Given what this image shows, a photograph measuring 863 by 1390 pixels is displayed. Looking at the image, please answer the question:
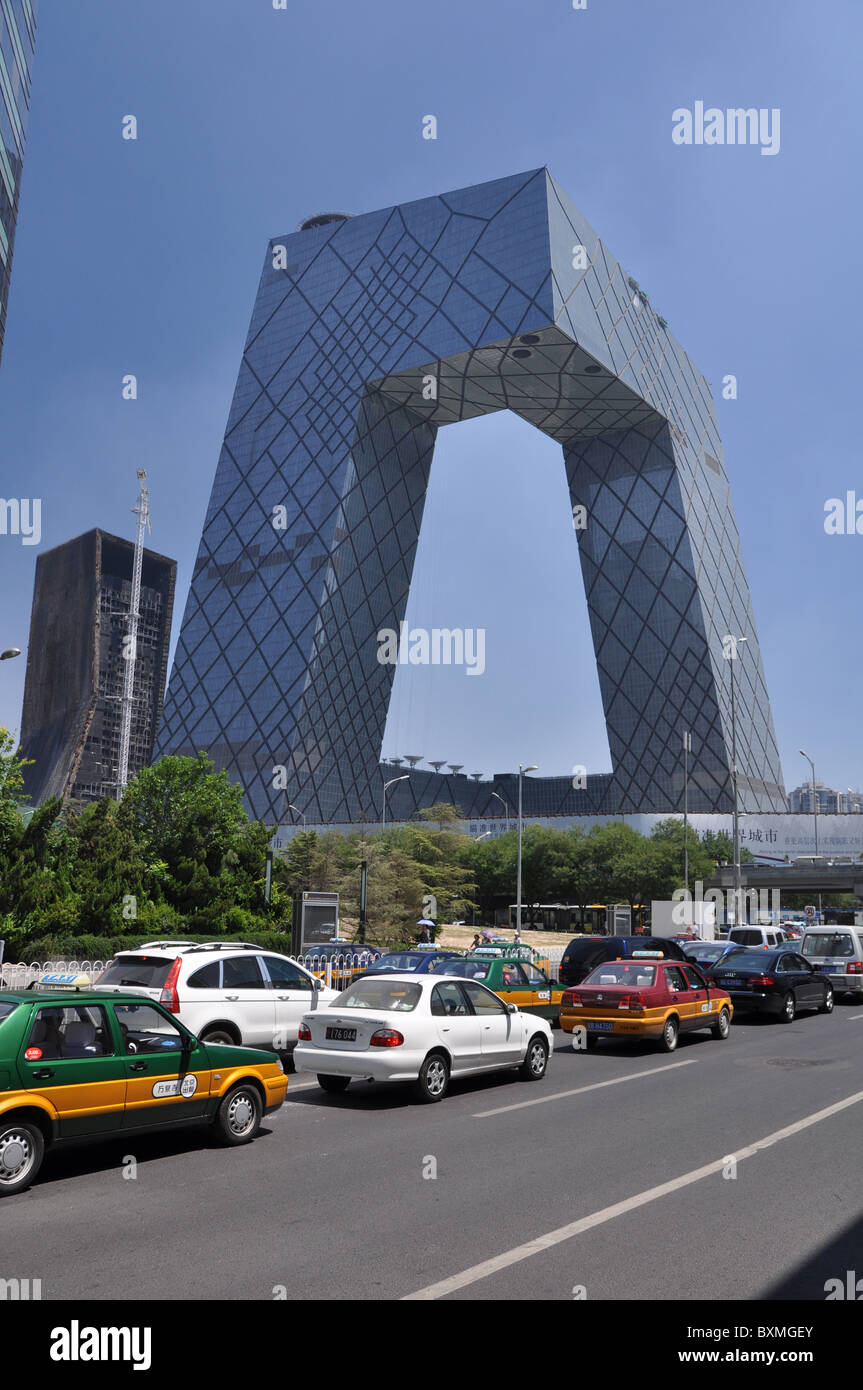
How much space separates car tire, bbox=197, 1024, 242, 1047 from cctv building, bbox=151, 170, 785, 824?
262 feet

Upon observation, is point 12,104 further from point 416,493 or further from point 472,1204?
point 416,493

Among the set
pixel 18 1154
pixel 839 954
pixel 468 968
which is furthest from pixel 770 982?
pixel 18 1154

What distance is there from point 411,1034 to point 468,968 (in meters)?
6.28

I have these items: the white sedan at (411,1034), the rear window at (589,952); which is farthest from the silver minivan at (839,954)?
the white sedan at (411,1034)

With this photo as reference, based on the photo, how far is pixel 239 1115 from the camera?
1018 centimetres

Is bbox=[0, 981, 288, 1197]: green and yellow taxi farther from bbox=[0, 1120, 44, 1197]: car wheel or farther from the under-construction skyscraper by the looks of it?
the under-construction skyscraper

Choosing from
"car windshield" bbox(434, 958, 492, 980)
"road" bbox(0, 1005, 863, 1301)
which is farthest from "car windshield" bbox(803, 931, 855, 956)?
"road" bbox(0, 1005, 863, 1301)

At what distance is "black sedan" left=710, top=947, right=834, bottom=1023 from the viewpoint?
21922 millimetres

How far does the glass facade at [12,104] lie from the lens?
117 ft

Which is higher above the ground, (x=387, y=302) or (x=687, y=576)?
(x=387, y=302)

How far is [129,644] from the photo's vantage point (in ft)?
462

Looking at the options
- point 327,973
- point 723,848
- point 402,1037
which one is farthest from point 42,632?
point 402,1037

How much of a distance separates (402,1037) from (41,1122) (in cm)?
485
